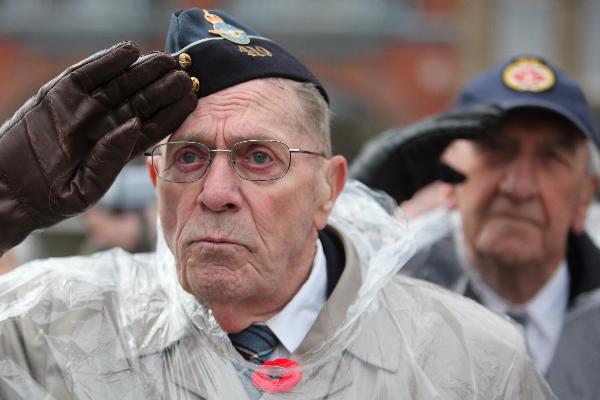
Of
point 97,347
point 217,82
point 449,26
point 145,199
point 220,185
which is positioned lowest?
point 449,26

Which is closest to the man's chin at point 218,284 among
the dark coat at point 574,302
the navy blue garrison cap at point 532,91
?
the dark coat at point 574,302

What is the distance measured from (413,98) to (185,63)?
53.3ft

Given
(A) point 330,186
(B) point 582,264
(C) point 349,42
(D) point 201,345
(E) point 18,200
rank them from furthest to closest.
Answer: (C) point 349,42, (B) point 582,264, (A) point 330,186, (D) point 201,345, (E) point 18,200

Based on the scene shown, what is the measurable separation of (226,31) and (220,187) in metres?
0.44

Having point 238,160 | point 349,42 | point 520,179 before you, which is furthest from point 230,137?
point 349,42

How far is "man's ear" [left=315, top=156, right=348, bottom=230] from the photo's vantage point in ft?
8.52

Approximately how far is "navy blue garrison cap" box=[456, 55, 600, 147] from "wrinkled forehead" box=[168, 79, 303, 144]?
43.7 inches

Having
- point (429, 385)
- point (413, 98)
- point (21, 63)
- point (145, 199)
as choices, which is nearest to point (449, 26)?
point (413, 98)

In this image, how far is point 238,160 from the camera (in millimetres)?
2375

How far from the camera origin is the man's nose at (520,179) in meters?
3.29

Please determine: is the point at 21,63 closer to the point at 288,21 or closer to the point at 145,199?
the point at 288,21

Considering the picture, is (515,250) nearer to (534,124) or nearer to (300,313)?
(534,124)

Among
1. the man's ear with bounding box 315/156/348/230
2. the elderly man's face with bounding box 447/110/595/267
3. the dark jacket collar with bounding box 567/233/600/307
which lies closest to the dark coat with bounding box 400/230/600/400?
the dark jacket collar with bounding box 567/233/600/307

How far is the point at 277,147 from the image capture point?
2.42 meters
